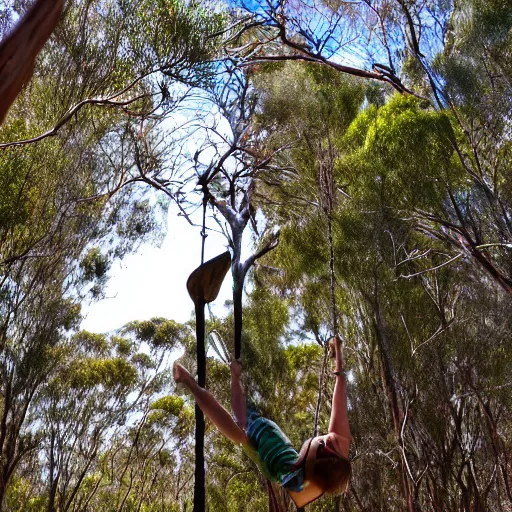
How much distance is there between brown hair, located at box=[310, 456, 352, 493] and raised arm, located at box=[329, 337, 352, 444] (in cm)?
11

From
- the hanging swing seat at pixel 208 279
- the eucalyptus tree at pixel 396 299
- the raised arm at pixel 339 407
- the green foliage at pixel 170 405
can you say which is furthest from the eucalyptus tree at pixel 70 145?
the green foliage at pixel 170 405

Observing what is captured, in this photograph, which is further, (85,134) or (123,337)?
(123,337)

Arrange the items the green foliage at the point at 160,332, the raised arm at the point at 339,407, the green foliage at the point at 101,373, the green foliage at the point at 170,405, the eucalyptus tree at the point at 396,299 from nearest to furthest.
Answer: the raised arm at the point at 339,407
the eucalyptus tree at the point at 396,299
the green foliage at the point at 101,373
the green foliage at the point at 170,405
the green foliage at the point at 160,332

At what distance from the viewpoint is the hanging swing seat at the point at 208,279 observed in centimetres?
220

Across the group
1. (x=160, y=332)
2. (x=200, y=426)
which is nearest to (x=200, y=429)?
(x=200, y=426)

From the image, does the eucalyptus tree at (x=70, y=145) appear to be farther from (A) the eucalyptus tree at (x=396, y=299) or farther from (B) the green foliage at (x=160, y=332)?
(B) the green foliage at (x=160, y=332)

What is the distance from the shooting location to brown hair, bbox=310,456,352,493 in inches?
88.3

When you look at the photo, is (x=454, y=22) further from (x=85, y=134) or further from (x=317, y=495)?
(x=317, y=495)

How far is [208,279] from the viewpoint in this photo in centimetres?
223

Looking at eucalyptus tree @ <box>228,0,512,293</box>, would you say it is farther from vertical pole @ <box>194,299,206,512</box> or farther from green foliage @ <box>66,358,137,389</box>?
green foliage @ <box>66,358,137,389</box>

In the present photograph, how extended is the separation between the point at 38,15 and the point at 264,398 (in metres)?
8.34

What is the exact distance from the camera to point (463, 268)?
23.1ft

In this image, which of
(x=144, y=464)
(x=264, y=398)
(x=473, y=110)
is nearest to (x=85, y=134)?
(x=473, y=110)

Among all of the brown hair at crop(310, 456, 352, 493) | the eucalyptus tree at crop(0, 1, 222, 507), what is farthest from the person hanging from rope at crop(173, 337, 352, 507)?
the eucalyptus tree at crop(0, 1, 222, 507)
